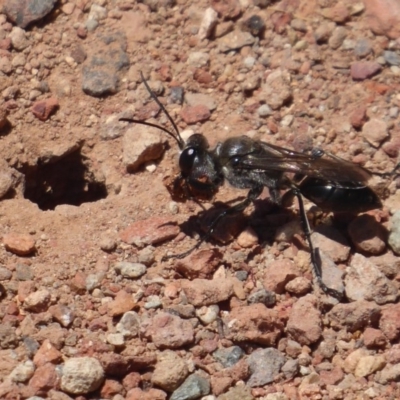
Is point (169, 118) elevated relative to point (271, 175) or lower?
elevated

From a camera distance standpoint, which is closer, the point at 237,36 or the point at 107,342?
Answer: the point at 107,342

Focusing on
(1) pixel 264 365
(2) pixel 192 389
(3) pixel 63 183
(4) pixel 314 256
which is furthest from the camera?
(3) pixel 63 183

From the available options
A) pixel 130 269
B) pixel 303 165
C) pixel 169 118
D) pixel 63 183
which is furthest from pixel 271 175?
pixel 63 183

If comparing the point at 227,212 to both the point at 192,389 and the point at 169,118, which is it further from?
the point at 192,389

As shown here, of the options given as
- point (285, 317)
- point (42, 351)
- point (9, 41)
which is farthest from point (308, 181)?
point (9, 41)

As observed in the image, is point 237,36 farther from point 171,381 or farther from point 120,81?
point 171,381

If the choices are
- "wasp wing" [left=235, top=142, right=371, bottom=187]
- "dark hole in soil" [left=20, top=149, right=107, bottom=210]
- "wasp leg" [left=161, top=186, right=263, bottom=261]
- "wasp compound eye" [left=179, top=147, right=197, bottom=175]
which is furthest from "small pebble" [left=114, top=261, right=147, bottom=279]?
"dark hole in soil" [left=20, top=149, right=107, bottom=210]
